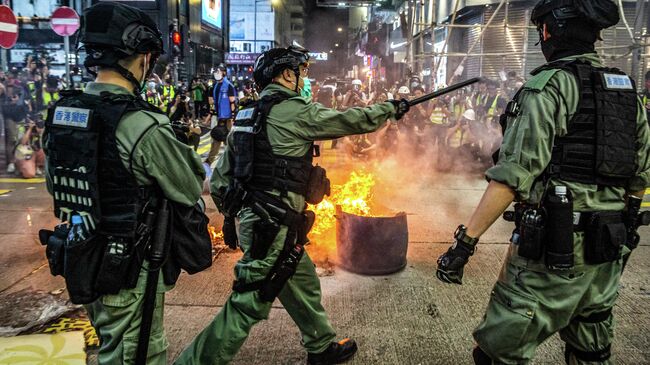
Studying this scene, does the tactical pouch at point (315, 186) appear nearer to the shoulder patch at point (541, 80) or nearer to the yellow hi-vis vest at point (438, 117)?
the shoulder patch at point (541, 80)

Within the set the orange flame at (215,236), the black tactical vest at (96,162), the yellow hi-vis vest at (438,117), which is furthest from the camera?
the yellow hi-vis vest at (438,117)

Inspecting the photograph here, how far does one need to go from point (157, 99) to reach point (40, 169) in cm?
553

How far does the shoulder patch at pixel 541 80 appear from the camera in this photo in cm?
198

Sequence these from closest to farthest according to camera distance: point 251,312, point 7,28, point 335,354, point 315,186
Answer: point 251,312, point 315,186, point 335,354, point 7,28

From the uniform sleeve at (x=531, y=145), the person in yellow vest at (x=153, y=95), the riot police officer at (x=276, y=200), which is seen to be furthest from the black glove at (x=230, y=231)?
the person in yellow vest at (x=153, y=95)

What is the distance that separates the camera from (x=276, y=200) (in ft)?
8.95

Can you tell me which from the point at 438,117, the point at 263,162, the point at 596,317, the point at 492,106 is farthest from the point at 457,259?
the point at 438,117

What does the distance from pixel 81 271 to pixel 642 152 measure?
242 centimetres

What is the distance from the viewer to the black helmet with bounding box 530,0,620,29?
203 centimetres

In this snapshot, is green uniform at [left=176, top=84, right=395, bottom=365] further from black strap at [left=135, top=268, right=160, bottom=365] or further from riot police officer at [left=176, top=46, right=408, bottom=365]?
black strap at [left=135, top=268, right=160, bottom=365]

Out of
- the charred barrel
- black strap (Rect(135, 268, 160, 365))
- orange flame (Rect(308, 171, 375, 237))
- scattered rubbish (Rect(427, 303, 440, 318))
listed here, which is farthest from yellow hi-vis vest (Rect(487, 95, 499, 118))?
black strap (Rect(135, 268, 160, 365))

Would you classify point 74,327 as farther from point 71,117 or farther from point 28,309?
point 71,117

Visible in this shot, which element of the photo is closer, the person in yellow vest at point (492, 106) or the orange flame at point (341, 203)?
the orange flame at point (341, 203)

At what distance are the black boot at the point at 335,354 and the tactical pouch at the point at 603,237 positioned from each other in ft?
5.15
